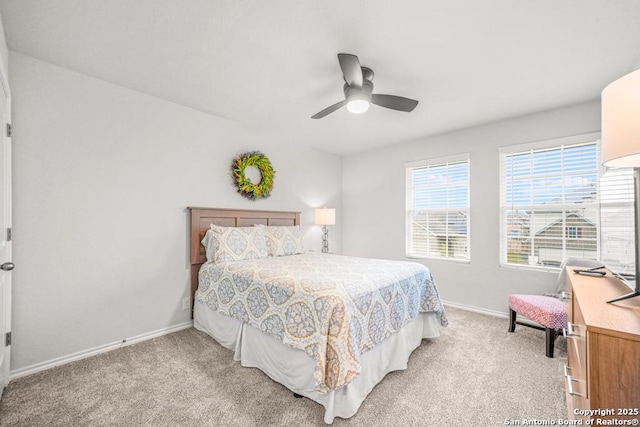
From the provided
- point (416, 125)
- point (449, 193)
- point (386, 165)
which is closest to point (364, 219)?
point (386, 165)

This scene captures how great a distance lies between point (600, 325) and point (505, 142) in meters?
3.22

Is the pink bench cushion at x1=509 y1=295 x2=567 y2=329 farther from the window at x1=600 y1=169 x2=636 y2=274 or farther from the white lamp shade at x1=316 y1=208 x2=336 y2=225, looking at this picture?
the white lamp shade at x1=316 y1=208 x2=336 y2=225

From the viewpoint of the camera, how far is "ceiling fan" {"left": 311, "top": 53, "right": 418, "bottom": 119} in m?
1.92

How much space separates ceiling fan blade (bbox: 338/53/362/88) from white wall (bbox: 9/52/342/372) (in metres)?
2.01

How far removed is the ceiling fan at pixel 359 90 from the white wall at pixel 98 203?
5.93ft

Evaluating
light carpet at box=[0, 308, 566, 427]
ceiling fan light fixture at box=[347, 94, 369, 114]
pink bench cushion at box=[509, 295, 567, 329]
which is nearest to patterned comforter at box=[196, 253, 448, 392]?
light carpet at box=[0, 308, 566, 427]

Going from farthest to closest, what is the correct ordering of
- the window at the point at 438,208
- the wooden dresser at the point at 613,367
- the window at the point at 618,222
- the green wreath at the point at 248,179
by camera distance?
the window at the point at 438,208, the green wreath at the point at 248,179, the window at the point at 618,222, the wooden dresser at the point at 613,367

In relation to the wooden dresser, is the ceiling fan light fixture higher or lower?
higher

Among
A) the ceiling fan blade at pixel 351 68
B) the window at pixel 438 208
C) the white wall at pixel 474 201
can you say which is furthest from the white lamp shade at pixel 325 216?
the ceiling fan blade at pixel 351 68

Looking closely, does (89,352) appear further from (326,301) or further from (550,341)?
(550,341)

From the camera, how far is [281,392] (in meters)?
1.93

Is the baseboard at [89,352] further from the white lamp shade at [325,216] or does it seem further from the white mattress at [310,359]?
the white lamp shade at [325,216]

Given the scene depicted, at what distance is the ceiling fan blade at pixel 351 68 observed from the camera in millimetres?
1830

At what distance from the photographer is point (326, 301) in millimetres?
1758
